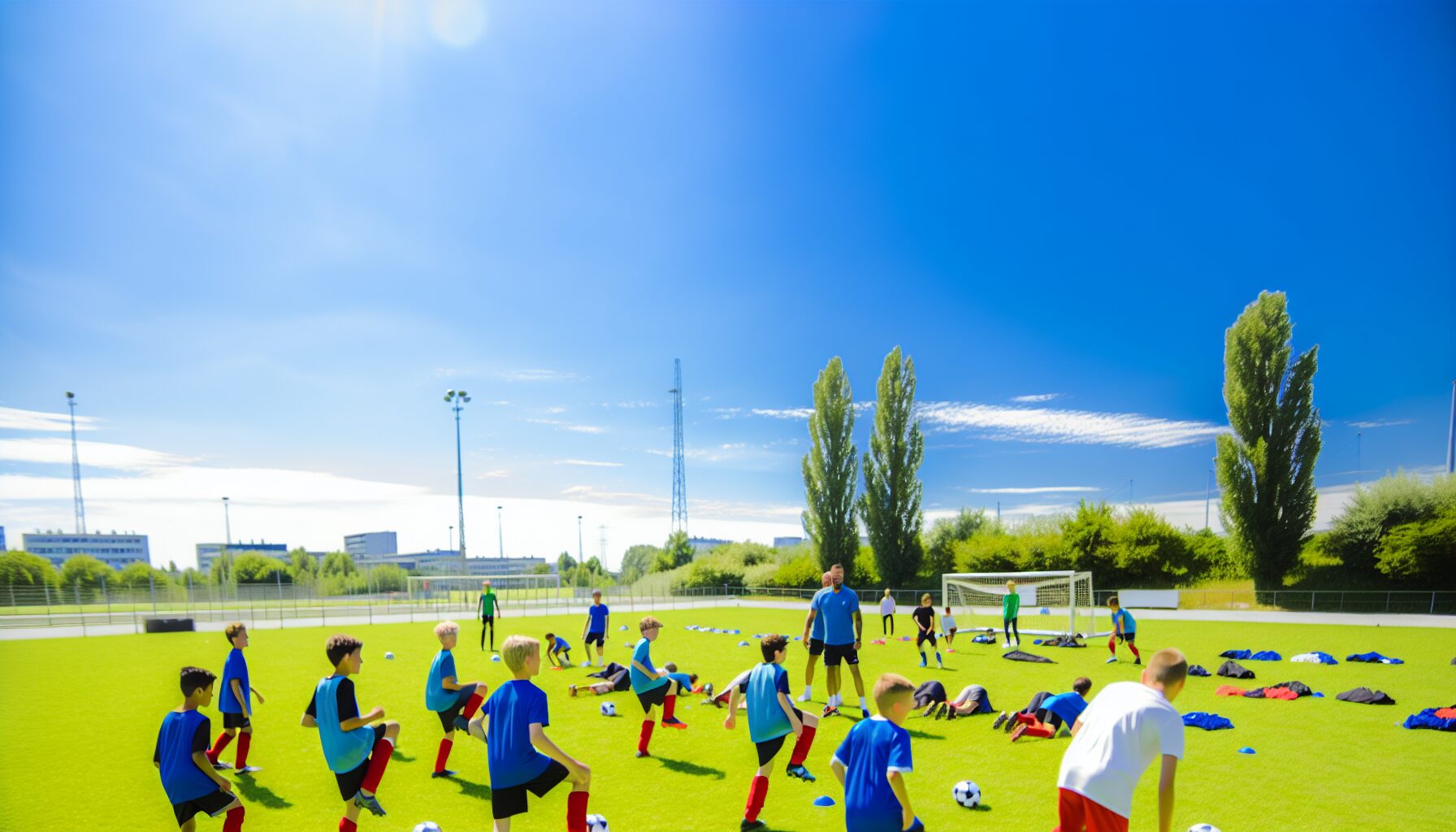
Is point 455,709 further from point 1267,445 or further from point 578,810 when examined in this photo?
point 1267,445

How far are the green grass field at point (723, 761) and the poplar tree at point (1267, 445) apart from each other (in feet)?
59.4

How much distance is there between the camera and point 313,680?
51.4 feet

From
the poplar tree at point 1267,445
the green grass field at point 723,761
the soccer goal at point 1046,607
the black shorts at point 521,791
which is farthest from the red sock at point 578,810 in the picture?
the poplar tree at point 1267,445

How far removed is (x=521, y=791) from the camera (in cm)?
498

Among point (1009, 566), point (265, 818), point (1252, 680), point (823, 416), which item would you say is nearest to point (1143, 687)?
point (265, 818)

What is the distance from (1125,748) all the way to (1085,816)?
53cm

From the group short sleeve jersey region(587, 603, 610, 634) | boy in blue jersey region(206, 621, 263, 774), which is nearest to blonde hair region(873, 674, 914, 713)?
boy in blue jersey region(206, 621, 263, 774)

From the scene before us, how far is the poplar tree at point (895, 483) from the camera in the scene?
1683 inches

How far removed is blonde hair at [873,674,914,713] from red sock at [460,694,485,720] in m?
5.87

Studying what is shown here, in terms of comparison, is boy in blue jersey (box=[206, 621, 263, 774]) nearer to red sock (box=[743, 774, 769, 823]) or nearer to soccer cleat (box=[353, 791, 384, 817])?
soccer cleat (box=[353, 791, 384, 817])

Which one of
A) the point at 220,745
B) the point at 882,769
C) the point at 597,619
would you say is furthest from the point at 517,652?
the point at 597,619

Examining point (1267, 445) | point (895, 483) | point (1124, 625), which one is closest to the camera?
point (1124, 625)

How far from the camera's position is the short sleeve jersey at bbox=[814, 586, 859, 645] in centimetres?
1030

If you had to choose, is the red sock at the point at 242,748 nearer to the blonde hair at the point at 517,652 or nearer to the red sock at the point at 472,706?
the red sock at the point at 472,706
